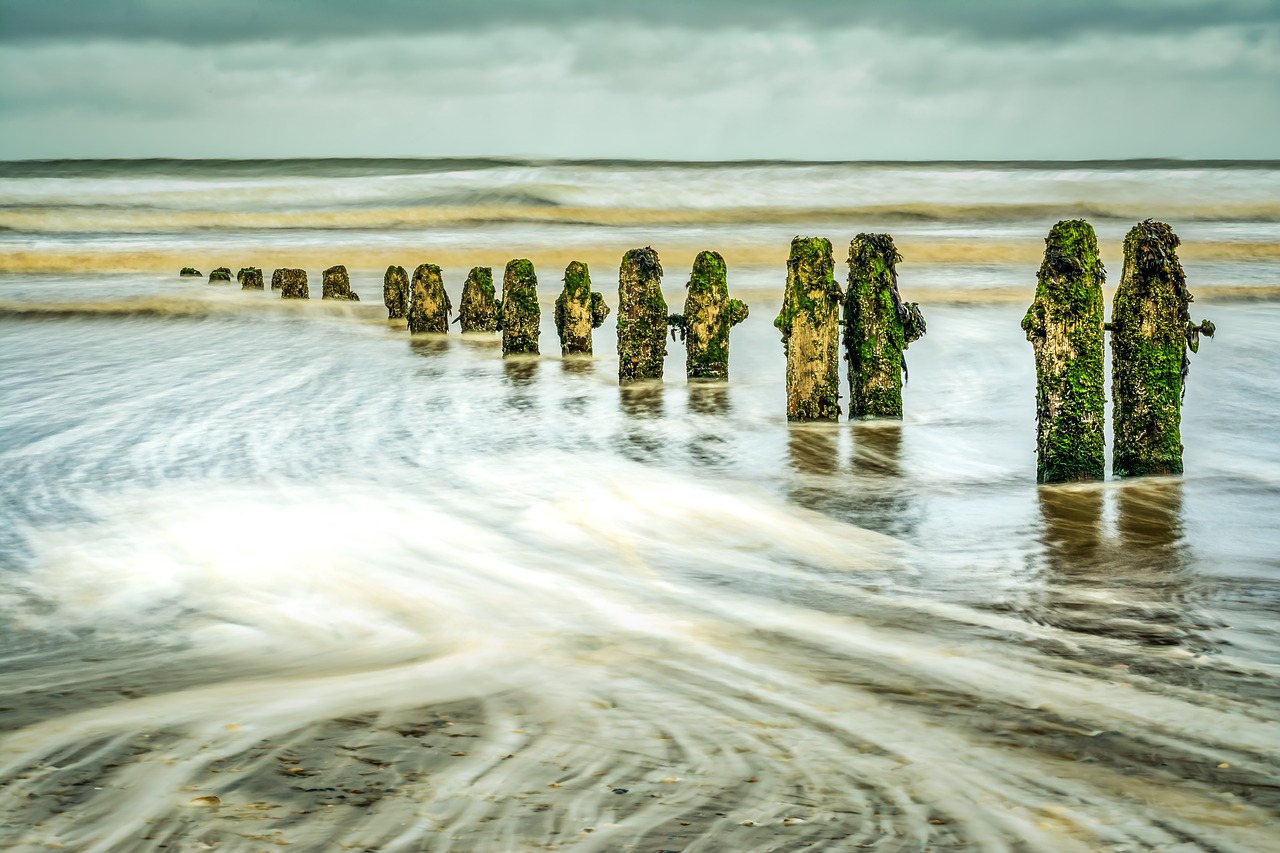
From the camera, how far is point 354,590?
6.55 metres

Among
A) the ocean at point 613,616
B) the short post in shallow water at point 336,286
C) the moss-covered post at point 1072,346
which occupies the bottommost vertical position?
the ocean at point 613,616

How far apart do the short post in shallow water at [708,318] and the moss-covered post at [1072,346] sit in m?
5.04

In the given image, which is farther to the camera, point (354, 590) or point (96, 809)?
point (354, 590)

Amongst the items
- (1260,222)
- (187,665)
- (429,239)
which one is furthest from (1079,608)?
(1260,222)

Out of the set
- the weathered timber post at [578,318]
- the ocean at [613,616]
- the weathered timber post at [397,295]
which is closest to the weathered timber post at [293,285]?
the weathered timber post at [397,295]

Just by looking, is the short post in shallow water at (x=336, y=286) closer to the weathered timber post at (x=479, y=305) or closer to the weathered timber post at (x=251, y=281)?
the weathered timber post at (x=251, y=281)

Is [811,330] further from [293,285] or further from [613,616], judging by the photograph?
[293,285]

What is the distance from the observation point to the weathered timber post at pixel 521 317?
16406 mm

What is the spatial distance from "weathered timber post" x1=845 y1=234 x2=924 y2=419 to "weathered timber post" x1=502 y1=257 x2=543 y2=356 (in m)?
6.05

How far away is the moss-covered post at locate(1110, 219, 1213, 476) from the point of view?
845cm

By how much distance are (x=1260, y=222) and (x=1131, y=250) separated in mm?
42405

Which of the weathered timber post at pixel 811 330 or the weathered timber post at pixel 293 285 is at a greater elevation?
the weathered timber post at pixel 293 285

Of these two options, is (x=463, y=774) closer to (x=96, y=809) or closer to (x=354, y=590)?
(x=96, y=809)

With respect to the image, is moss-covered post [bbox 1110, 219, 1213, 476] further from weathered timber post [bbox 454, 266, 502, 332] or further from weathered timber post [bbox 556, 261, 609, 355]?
weathered timber post [bbox 454, 266, 502, 332]
